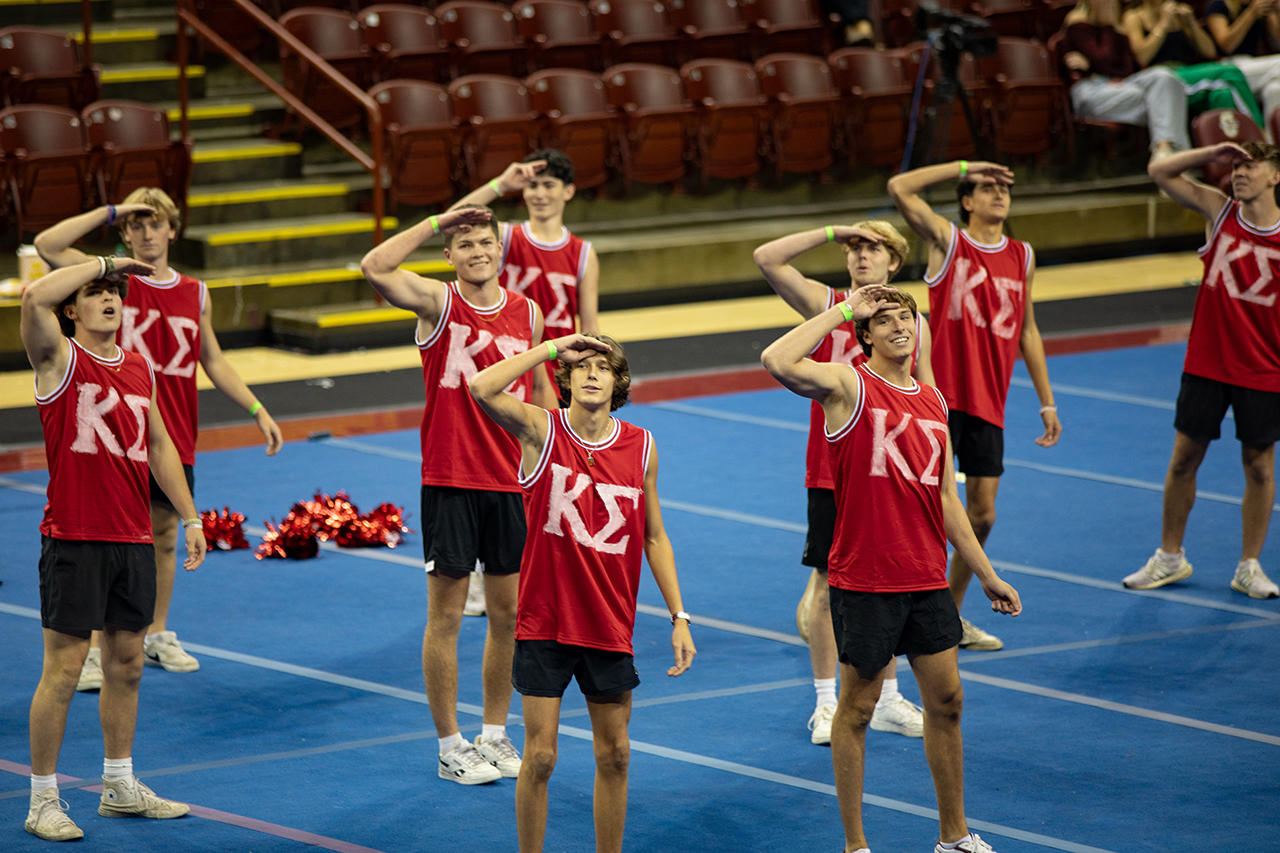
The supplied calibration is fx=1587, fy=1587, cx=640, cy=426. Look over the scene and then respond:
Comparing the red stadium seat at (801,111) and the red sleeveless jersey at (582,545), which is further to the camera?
the red stadium seat at (801,111)

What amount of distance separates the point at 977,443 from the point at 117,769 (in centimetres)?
370

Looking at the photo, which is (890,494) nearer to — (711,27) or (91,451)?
A: (91,451)

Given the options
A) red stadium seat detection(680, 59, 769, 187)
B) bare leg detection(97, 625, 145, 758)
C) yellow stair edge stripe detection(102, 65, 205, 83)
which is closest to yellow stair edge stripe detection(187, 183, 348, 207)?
yellow stair edge stripe detection(102, 65, 205, 83)

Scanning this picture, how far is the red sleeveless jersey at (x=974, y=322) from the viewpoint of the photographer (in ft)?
22.3

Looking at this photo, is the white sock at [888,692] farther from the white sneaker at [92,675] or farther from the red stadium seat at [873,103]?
the red stadium seat at [873,103]

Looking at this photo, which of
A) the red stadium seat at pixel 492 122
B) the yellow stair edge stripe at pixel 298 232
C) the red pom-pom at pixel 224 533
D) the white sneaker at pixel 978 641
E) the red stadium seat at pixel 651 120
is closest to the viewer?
the white sneaker at pixel 978 641

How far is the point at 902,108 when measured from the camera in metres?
16.0

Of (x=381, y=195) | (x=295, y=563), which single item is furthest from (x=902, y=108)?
(x=295, y=563)

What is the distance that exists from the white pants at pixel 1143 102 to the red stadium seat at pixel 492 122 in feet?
20.2

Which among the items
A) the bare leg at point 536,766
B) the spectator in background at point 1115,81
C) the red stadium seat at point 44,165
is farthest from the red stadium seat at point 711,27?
the bare leg at point 536,766

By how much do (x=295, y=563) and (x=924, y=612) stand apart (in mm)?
4258

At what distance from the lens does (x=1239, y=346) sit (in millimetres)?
7516

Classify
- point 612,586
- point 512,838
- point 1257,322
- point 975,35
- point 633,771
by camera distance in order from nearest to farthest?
point 612,586, point 512,838, point 633,771, point 1257,322, point 975,35

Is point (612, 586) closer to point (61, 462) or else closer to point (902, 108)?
point (61, 462)
